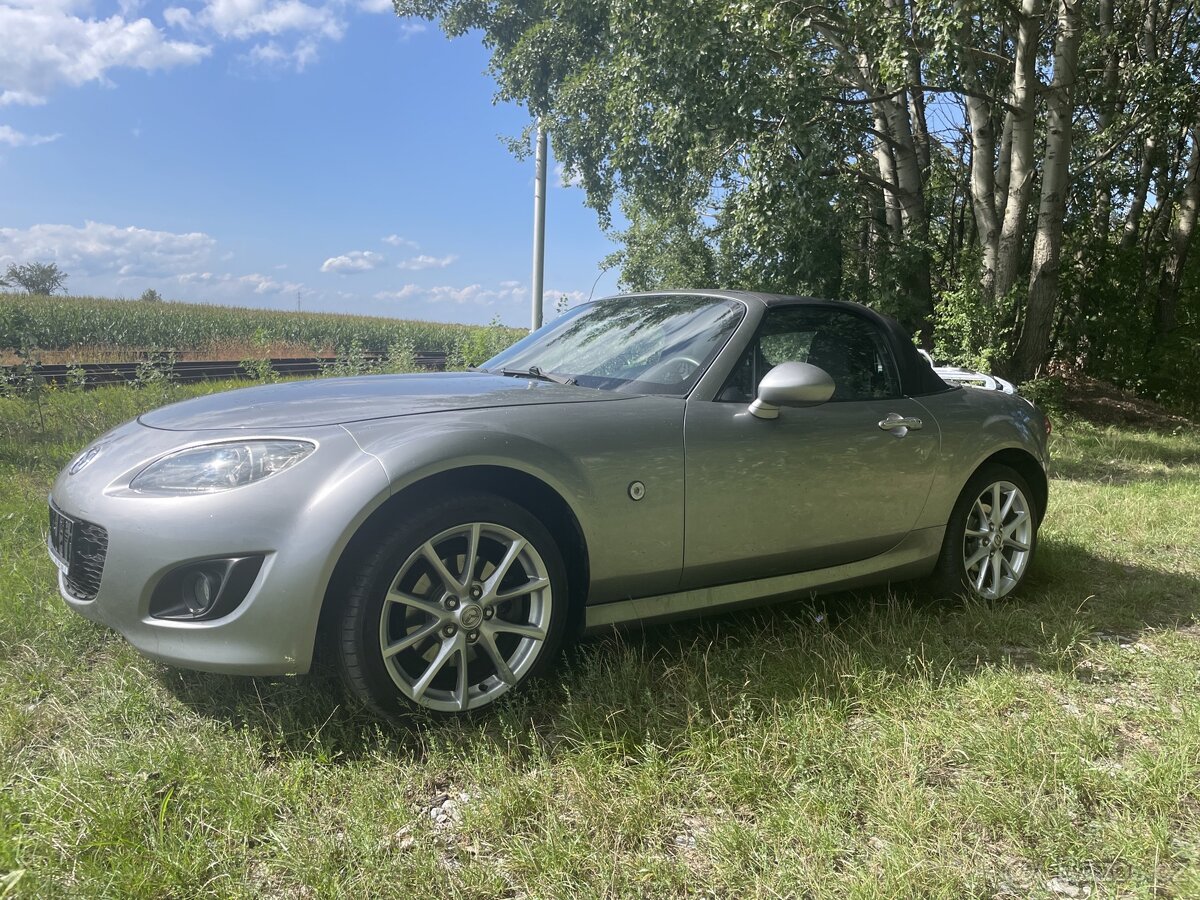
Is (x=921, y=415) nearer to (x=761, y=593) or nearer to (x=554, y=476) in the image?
(x=761, y=593)

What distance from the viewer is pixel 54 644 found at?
313cm

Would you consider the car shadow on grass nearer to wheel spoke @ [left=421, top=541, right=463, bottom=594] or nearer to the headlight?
wheel spoke @ [left=421, top=541, right=463, bottom=594]

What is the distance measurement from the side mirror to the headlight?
1.58 m

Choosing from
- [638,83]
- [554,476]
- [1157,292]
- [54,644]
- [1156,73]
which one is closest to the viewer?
[554,476]

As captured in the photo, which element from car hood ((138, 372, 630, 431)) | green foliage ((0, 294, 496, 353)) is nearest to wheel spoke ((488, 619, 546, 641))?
car hood ((138, 372, 630, 431))

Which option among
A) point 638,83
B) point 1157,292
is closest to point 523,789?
point 638,83

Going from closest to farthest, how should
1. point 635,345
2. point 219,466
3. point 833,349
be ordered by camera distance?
1. point 219,466
2. point 635,345
3. point 833,349

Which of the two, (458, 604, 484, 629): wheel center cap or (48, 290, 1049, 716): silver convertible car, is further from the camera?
(458, 604, 484, 629): wheel center cap

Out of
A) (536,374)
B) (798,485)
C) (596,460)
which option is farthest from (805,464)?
(536,374)

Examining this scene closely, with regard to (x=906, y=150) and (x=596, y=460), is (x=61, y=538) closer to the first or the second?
(x=596, y=460)

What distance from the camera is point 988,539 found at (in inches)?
159

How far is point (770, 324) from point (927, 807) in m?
1.91

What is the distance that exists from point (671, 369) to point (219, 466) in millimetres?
1621

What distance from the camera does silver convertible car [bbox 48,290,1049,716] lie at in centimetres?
231
